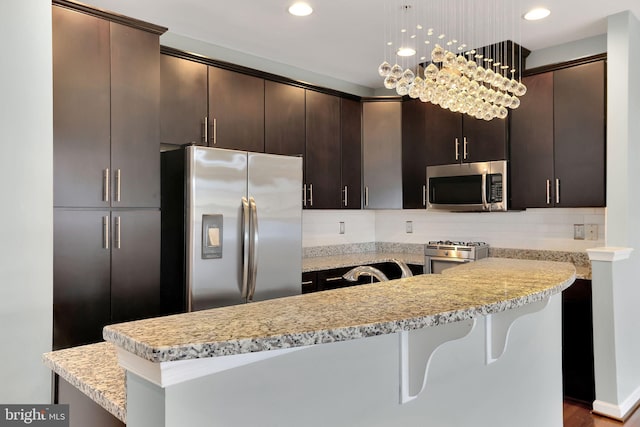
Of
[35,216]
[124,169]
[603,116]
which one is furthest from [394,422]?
[603,116]

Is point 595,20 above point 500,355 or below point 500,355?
above

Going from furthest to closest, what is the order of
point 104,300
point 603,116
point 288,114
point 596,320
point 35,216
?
point 288,114 < point 603,116 < point 596,320 < point 104,300 < point 35,216

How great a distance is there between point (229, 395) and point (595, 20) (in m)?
3.49

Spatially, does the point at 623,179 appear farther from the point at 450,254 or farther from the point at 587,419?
the point at 587,419

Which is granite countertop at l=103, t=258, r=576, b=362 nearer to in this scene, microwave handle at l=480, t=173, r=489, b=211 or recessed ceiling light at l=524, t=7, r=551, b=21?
recessed ceiling light at l=524, t=7, r=551, b=21

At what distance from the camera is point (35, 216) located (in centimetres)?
187

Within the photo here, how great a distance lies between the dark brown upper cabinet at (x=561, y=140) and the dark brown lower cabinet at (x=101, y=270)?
9.26 ft

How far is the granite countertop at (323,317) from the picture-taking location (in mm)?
840

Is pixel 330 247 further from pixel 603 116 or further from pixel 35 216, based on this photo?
pixel 35 216

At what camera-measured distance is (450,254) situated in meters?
4.01

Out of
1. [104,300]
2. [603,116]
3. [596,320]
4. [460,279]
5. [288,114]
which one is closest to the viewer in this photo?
[460,279]

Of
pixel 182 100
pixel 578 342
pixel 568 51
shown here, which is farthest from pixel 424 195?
pixel 182 100

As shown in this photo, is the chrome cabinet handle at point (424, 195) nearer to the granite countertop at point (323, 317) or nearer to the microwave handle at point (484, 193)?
the microwave handle at point (484, 193)

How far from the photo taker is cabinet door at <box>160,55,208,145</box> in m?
3.10
